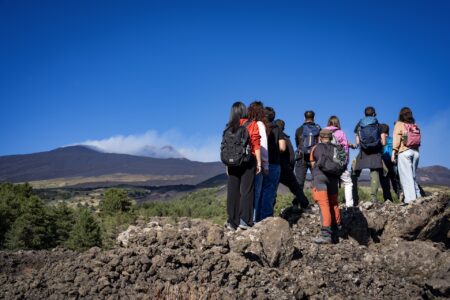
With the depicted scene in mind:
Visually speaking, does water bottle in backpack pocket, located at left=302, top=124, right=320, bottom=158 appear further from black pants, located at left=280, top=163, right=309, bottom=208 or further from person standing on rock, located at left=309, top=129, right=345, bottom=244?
person standing on rock, located at left=309, top=129, right=345, bottom=244

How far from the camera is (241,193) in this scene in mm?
7754

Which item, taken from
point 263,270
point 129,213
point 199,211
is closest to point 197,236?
point 263,270

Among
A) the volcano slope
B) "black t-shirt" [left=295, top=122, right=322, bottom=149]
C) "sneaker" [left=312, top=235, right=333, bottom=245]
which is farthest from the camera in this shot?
"black t-shirt" [left=295, top=122, right=322, bottom=149]

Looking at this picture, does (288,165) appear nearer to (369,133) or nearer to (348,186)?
(348,186)

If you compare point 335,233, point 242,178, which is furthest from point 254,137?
point 335,233

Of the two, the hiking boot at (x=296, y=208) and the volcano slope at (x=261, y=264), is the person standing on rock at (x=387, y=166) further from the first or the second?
the hiking boot at (x=296, y=208)

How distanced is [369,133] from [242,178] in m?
3.86

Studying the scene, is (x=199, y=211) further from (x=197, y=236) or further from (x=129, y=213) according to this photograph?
(x=197, y=236)

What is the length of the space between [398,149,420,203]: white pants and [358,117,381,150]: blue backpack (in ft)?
1.99

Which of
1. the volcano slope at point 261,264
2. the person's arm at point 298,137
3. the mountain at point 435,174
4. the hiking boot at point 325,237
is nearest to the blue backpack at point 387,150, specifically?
the volcano slope at point 261,264

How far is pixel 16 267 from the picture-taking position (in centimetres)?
744

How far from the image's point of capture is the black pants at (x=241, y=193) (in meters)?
7.75

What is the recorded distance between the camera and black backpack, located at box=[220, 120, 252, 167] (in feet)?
24.8

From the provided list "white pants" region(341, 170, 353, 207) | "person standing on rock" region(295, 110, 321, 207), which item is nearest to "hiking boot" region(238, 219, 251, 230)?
"person standing on rock" region(295, 110, 321, 207)
